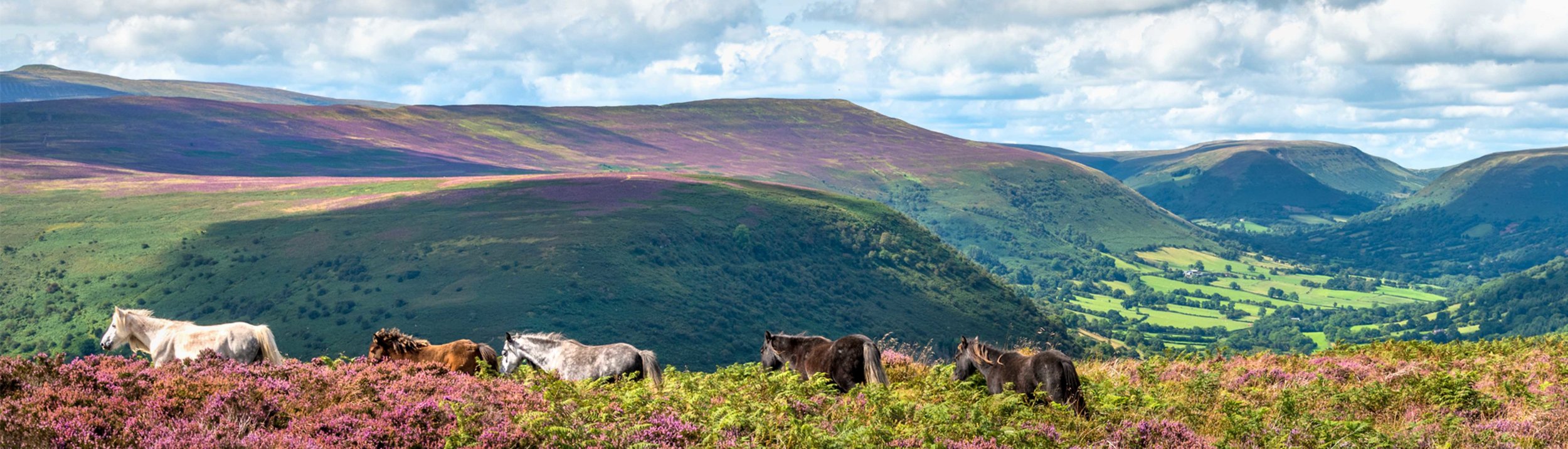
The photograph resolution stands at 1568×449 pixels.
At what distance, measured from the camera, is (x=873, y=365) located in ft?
55.0

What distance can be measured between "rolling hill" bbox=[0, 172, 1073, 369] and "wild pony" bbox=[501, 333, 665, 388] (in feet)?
316

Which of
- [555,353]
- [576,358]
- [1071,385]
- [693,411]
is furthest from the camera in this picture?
[555,353]

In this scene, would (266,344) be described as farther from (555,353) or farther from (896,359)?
(896,359)

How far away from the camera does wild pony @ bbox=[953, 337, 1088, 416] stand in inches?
562

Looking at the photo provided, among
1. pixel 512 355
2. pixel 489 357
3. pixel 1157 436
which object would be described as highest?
pixel 1157 436

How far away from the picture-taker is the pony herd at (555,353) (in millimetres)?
16895

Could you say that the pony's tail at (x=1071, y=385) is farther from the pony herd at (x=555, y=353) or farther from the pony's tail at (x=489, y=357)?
the pony's tail at (x=489, y=357)

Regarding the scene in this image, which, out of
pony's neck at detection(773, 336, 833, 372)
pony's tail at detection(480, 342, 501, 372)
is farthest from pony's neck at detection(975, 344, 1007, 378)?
pony's tail at detection(480, 342, 501, 372)

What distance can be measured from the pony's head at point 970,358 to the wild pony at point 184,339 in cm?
1153

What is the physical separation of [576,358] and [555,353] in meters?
0.61

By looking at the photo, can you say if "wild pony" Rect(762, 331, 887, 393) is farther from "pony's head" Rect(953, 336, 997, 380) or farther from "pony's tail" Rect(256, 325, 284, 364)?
"pony's tail" Rect(256, 325, 284, 364)

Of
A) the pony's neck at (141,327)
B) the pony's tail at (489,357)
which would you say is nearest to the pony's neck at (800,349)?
the pony's tail at (489,357)

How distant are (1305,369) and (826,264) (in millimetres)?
160215

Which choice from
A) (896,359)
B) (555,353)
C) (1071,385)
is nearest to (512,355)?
(555,353)
